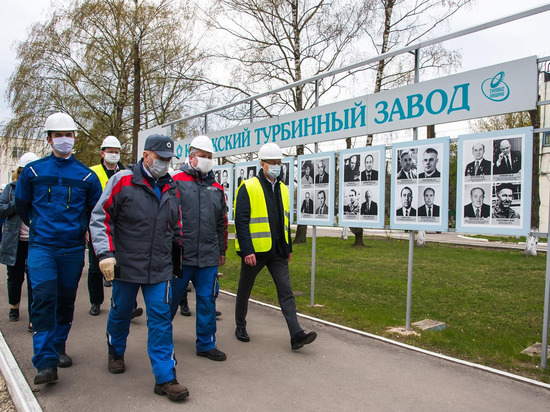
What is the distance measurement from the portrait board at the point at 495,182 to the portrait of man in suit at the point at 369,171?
48.8 inches

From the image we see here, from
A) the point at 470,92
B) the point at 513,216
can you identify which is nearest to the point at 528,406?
the point at 513,216

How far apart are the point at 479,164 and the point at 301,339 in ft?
8.58

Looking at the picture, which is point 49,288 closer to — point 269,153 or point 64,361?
point 64,361

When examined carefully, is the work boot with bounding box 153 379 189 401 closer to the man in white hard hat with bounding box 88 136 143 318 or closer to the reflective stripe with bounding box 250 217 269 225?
the reflective stripe with bounding box 250 217 269 225

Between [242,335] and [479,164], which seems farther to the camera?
[242,335]

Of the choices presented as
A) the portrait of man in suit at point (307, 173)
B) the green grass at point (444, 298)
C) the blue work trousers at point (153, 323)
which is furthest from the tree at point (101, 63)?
the blue work trousers at point (153, 323)

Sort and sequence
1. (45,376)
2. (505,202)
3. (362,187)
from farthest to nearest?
(362,187) → (505,202) → (45,376)

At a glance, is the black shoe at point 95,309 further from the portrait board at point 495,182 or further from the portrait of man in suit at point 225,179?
the portrait board at point 495,182

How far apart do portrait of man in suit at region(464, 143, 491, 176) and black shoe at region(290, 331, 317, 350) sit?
240 centimetres

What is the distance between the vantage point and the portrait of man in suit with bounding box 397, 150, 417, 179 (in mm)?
5496

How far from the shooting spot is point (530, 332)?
595cm

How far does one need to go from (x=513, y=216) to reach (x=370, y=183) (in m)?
1.90

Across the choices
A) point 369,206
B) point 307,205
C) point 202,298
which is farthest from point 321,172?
point 202,298

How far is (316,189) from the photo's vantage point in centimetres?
686
